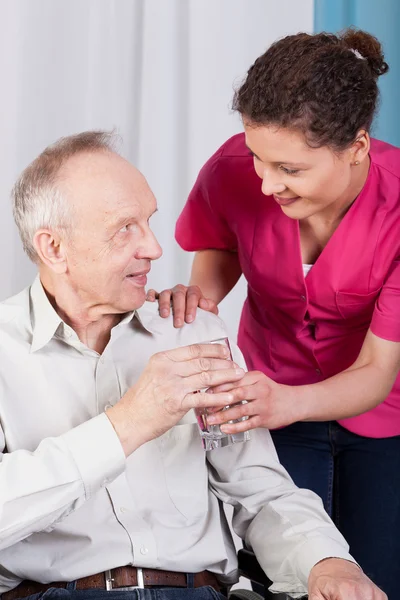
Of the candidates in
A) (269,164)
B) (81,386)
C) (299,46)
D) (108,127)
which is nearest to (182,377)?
(81,386)

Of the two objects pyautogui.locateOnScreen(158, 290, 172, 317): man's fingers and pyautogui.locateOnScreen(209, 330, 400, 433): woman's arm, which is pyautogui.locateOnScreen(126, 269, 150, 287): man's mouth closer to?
pyautogui.locateOnScreen(158, 290, 172, 317): man's fingers

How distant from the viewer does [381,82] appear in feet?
9.48

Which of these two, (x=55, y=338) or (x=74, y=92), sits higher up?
(x=74, y=92)

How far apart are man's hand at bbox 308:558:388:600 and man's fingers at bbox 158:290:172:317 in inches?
22.9

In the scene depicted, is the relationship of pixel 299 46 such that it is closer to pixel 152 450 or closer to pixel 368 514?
pixel 152 450

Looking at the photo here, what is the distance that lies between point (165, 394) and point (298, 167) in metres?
0.54

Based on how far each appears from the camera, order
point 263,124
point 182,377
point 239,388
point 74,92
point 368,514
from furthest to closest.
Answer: point 74,92 < point 368,514 < point 263,124 < point 239,388 < point 182,377

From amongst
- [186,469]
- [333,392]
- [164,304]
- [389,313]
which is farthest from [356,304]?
[186,469]

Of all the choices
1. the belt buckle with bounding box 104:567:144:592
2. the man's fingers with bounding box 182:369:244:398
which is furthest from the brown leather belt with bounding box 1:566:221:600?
Result: the man's fingers with bounding box 182:369:244:398

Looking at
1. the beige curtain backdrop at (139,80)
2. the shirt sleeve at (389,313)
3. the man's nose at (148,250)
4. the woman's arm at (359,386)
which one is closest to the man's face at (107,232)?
the man's nose at (148,250)

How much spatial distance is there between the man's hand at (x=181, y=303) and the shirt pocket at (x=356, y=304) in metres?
0.30

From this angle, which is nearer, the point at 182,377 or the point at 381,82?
the point at 182,377

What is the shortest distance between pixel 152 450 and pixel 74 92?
1.47m

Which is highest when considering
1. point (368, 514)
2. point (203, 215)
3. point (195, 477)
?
point (203, 215)
